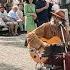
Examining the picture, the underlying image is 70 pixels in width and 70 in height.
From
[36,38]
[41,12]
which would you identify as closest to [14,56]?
[41,12]

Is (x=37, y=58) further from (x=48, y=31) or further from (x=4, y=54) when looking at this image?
(x=4, y=54)

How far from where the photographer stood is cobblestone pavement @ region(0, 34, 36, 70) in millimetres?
8922

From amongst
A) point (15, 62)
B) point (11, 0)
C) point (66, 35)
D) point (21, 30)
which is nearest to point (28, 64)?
point (15, 62)

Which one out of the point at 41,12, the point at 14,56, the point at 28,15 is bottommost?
the point at 14,56

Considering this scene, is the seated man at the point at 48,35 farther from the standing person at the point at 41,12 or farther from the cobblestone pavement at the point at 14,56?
the standing person at the point at 41,12

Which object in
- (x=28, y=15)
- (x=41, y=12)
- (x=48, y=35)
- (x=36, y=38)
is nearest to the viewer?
(x=36, y=38)

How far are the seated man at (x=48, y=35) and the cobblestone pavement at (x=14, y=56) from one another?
160cm

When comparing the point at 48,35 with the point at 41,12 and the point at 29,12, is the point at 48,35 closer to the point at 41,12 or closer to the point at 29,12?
the point at 41,12

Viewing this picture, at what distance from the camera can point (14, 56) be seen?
10.3m

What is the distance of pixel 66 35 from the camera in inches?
280

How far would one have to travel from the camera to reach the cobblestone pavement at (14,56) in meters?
8.92

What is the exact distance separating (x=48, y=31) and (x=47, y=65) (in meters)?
0.87

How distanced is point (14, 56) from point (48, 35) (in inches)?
126

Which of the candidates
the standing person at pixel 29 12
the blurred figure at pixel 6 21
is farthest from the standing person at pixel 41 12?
the blurred figure at pixel 6 21
